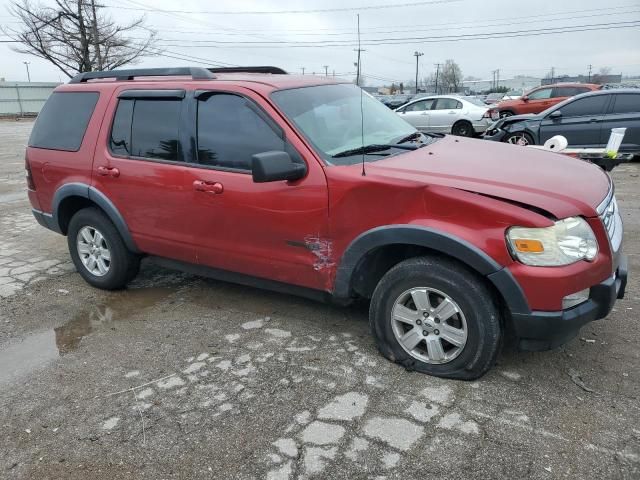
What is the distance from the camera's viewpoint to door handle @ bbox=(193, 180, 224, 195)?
3.85 metres

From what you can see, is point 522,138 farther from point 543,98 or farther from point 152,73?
point 152,73

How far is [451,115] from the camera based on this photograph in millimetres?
16000

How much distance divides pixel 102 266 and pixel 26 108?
1649 inches

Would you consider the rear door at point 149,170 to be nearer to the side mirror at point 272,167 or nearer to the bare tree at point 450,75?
the side mirror at point 272,167

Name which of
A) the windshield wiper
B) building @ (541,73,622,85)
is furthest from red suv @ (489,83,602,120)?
building @ (541,73,622,85)

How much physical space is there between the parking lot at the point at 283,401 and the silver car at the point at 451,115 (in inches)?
471

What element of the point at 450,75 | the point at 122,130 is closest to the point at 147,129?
the point at 122,130

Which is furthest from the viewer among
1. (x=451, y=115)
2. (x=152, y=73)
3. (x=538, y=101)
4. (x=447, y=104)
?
(x=538, y=101)

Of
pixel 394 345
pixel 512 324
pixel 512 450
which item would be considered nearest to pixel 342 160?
pixel 394 345

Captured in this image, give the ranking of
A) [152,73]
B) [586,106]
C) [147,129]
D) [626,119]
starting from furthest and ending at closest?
[586,106]
[626,119]
[152,73]
[147,129]

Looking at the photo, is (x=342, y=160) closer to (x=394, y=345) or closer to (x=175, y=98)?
(x=394, y=345)

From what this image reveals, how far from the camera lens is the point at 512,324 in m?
3.03

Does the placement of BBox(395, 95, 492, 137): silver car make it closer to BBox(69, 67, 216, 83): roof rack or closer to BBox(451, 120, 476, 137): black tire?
BBox(451, 120, 476, 137): black tire

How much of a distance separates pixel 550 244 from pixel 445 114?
552 inches
